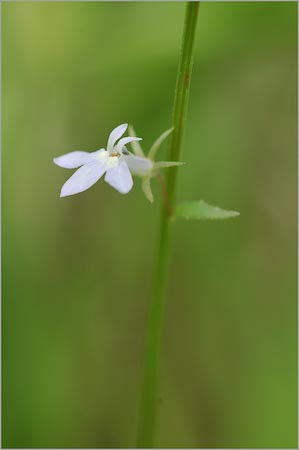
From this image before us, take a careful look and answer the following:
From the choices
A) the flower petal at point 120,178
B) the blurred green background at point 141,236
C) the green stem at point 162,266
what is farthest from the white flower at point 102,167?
the blurred green background at point 141,236

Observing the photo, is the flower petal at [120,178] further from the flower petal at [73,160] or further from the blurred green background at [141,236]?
the blurred green background at [141,236]

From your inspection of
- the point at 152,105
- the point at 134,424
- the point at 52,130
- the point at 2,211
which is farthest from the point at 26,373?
the point at 152,105

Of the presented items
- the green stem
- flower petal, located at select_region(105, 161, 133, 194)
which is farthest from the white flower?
the green stem

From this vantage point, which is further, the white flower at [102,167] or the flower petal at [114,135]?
the flower petal at [114,135]

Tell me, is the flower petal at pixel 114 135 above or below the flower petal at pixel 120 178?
above

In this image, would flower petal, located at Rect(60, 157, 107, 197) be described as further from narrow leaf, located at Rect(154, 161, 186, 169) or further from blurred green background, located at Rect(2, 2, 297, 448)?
blurred green background, located at Rect(2, 2, 297, 448)

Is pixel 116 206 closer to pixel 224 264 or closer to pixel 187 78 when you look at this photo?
pixel 224 264
